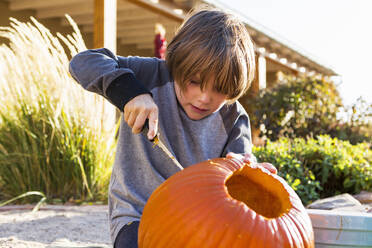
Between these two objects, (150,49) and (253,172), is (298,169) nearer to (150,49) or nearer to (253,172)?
(253,172)

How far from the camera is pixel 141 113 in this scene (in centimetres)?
157

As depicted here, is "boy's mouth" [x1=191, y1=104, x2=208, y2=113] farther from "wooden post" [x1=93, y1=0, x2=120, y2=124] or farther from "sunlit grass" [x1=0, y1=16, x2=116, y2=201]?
"wooden post" [x1=93, y1=0, x2=120, y2=124]

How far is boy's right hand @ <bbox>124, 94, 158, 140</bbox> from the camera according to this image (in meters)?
1.55

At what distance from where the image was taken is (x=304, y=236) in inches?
55.4

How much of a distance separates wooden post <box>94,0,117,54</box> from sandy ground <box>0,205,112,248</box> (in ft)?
8.80

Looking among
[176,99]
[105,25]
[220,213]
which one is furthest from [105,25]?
[220,213]

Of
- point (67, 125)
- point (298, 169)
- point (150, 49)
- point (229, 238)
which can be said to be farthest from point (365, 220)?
point (150, 49)

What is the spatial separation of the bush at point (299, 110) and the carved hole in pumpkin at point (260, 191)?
6.53m

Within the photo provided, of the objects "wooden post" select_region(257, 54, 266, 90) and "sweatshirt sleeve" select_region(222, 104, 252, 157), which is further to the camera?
"wooden post" select_region(257, 54, 266, 90)

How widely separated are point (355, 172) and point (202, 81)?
150 inches

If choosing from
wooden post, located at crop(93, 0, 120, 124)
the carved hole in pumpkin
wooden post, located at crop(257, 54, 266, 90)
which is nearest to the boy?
the carved hole in pumpkin

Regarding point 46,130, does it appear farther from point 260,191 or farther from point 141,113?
point 260,191

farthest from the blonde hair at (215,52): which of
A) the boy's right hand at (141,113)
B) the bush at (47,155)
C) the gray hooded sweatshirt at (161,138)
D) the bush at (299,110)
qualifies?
the bush at (299,110)

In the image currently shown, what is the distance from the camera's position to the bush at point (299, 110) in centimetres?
800
